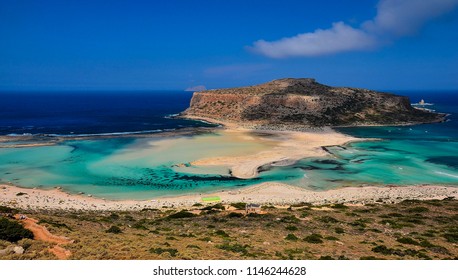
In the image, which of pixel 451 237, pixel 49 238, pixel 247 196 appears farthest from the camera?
pixel 247 196

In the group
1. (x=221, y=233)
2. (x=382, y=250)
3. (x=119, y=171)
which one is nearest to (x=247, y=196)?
(x=221, y=233)

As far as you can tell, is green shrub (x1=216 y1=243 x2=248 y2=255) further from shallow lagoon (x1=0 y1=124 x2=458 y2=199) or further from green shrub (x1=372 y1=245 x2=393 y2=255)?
shallow lagoon (x1=0 y1=124 x2=458 y2=199)

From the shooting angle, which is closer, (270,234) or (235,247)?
(235,247)

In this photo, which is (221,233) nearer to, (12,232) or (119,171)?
(12,232)

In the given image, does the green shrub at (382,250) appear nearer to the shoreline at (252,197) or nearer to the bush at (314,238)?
the bush at (314,238)

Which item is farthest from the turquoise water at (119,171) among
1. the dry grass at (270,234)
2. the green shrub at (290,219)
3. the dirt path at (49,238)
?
the dirt path at (49,238)

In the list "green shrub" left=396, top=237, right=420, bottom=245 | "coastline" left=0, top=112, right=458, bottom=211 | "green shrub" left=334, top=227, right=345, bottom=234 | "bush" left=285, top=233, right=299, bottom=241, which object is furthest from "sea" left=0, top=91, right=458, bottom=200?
"bush" left=285, top=233, right=299, bottom=241

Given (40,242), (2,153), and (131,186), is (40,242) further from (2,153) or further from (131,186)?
(2,153)
